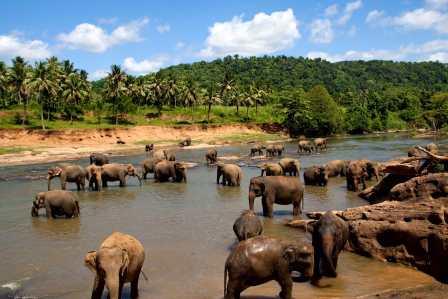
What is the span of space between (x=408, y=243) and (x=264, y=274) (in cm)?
489

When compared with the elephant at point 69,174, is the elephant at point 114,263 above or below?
above

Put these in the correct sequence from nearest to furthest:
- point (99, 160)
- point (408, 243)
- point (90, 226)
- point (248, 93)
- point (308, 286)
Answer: point (308, 286) → point (408, 243) → point (90, 226) → point (99, 160) → point (248, 93)

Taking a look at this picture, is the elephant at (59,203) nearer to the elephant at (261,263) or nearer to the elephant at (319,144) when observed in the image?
the elephant at (261,263)

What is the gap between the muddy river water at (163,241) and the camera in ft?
34.8

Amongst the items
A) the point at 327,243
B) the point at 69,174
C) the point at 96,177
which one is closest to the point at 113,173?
the point at 96,177

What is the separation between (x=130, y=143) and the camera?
6331 centimetres

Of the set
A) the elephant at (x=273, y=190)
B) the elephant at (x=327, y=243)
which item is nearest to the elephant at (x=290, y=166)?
the elephant at (x=273, y=190)

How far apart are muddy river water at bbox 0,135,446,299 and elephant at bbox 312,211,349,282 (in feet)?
1.02

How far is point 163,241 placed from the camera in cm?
1486

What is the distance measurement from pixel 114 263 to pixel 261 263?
2.43 meters

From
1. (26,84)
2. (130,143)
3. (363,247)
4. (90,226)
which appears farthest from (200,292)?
(26,84)

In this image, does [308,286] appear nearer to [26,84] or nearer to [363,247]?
[363,247]

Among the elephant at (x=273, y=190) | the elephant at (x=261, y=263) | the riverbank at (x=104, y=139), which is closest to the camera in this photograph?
the elephant at (x=261, y=263)

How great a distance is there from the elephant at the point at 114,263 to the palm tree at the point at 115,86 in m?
65.2
